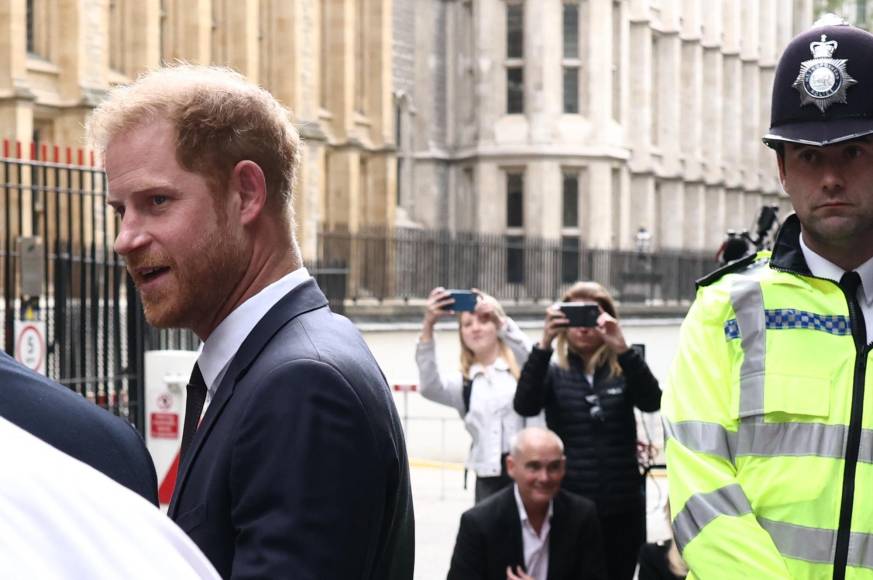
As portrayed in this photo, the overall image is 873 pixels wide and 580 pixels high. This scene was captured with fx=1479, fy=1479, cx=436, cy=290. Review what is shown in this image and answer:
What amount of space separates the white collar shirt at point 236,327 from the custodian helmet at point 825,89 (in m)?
1.23

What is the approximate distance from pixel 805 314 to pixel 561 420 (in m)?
4.21

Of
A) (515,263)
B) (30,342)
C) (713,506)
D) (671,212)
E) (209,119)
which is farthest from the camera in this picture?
(671,212)

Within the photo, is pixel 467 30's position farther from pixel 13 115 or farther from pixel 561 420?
pixel 561 420

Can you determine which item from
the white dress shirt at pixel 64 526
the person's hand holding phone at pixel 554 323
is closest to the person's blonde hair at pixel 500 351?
the person's hand holding phone at pixel 554 323

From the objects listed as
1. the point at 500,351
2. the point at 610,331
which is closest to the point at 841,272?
the point at 610,331

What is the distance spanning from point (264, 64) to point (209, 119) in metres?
27.4

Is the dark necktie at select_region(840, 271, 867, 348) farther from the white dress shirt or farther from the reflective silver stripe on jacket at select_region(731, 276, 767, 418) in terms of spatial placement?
the white dress shirt

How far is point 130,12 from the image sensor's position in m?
24.4

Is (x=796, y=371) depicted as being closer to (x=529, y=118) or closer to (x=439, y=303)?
(x=439, y=303)

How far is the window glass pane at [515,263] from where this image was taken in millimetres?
26906

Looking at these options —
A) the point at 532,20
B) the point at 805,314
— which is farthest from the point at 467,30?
the point at 805,314

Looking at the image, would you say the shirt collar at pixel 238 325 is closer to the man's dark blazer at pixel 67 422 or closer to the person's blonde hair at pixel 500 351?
the man's dark blazer at pixel 67 422

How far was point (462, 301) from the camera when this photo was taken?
7.91 meters

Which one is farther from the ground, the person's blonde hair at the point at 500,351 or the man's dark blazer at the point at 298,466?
the man's dark blazer at the point at 298,466
